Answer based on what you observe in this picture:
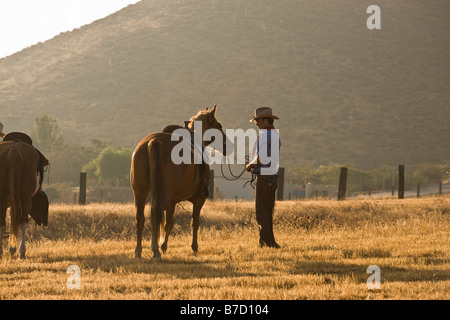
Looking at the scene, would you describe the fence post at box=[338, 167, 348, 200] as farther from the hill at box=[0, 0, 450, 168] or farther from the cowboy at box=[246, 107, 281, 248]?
the hill at box=[0, 0, 450, 168]

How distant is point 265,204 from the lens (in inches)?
481

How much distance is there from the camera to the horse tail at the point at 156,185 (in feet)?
33.8

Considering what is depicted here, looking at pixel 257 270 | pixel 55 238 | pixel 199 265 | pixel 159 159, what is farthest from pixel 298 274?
pixel 55 238

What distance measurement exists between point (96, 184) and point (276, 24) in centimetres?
7078

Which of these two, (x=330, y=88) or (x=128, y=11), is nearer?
(x=330, y=88)

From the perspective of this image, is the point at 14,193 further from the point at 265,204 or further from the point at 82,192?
the point at 82,192

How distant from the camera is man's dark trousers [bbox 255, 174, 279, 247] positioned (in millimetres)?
12125

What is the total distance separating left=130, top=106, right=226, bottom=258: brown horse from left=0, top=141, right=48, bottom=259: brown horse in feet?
6.66

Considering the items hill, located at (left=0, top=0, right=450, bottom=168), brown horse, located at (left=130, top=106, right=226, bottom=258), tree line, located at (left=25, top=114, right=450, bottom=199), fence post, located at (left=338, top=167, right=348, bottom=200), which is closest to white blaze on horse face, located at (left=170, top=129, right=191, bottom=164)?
brown horse, located at (left=130, top=106, right=226, bottom=258)

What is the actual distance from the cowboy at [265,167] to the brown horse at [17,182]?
4.09 m
